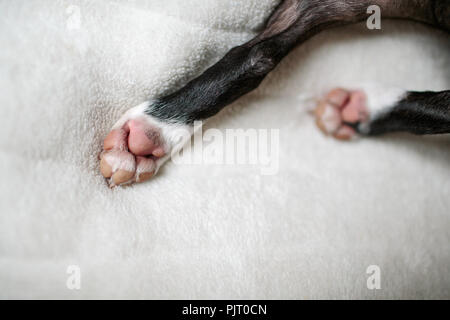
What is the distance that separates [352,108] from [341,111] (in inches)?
1.0

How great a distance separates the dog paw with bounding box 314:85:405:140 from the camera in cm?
101

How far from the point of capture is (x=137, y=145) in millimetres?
868

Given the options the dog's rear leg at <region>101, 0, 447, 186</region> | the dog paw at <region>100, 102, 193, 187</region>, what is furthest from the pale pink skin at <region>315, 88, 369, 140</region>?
A: the dog paw at <region>100, 102, 193, 187</region>

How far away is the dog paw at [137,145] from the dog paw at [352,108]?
0.33m

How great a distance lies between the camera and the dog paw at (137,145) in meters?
0.86

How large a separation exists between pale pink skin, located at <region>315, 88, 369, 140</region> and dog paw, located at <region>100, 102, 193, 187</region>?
12.6 inches

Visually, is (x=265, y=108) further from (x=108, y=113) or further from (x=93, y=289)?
(x=93, y=289)

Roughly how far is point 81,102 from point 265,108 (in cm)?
41

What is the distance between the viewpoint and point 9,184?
2.48 feet

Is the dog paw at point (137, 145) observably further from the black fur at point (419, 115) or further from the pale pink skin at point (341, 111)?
the black fur at point (419, 115)

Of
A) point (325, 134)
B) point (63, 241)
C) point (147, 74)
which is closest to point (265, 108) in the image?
point (325, 134)

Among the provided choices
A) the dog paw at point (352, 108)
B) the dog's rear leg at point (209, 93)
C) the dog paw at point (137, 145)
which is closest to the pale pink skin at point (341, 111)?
the dog paw at point (352, 108)

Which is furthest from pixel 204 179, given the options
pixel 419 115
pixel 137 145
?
pixel 419 115

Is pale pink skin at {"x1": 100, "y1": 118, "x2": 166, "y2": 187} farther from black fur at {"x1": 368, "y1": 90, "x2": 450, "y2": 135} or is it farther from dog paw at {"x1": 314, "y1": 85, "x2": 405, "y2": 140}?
black fur at {"x1": 368, "y1": 90, "x2": 450, "y2": 135}
